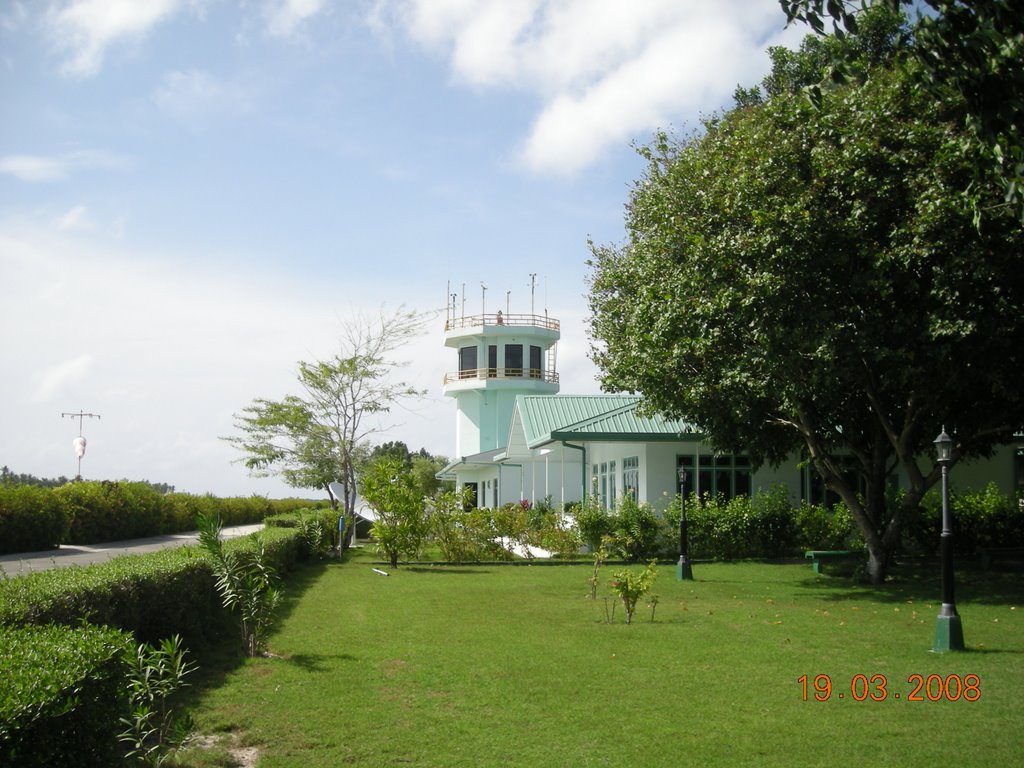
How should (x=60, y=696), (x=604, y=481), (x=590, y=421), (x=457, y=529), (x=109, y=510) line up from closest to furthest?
(x=60, y=696) → (x=457, y=529) → (x=590, y=421) → (x=604, y=481) → (x=109, y=510)

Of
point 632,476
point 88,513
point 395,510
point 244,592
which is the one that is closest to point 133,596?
point 244,592

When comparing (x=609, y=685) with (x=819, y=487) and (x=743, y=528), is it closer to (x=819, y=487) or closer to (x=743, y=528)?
(x=743, y=528)

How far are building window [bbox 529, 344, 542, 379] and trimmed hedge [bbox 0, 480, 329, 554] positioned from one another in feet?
56.4

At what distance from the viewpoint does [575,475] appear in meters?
36.2

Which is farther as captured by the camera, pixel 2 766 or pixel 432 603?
pixel 432 603

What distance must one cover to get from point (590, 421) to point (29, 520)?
629 inches

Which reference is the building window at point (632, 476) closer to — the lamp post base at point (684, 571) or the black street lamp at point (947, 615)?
the lamp post base at point (684, 571)

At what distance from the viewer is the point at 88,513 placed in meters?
31.3

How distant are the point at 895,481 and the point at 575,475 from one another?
40.1 ft

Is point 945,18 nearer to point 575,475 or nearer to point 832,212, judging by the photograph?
point 832,212

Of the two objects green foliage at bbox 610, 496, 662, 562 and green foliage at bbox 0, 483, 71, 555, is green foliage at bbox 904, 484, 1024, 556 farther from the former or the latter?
green foliage at bbox 0, 483, 71, 555

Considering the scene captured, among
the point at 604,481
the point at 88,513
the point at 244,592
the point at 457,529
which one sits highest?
the point at 604,481

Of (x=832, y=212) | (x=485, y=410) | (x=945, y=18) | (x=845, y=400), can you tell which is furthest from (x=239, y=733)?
(x=485, y=410)

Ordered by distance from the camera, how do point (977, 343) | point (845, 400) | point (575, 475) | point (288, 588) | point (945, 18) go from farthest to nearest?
1. point (575, 475)
2. point (845, 400)
3. point (288, 588)
4. point (977, 343)
5. point (945, 18)
